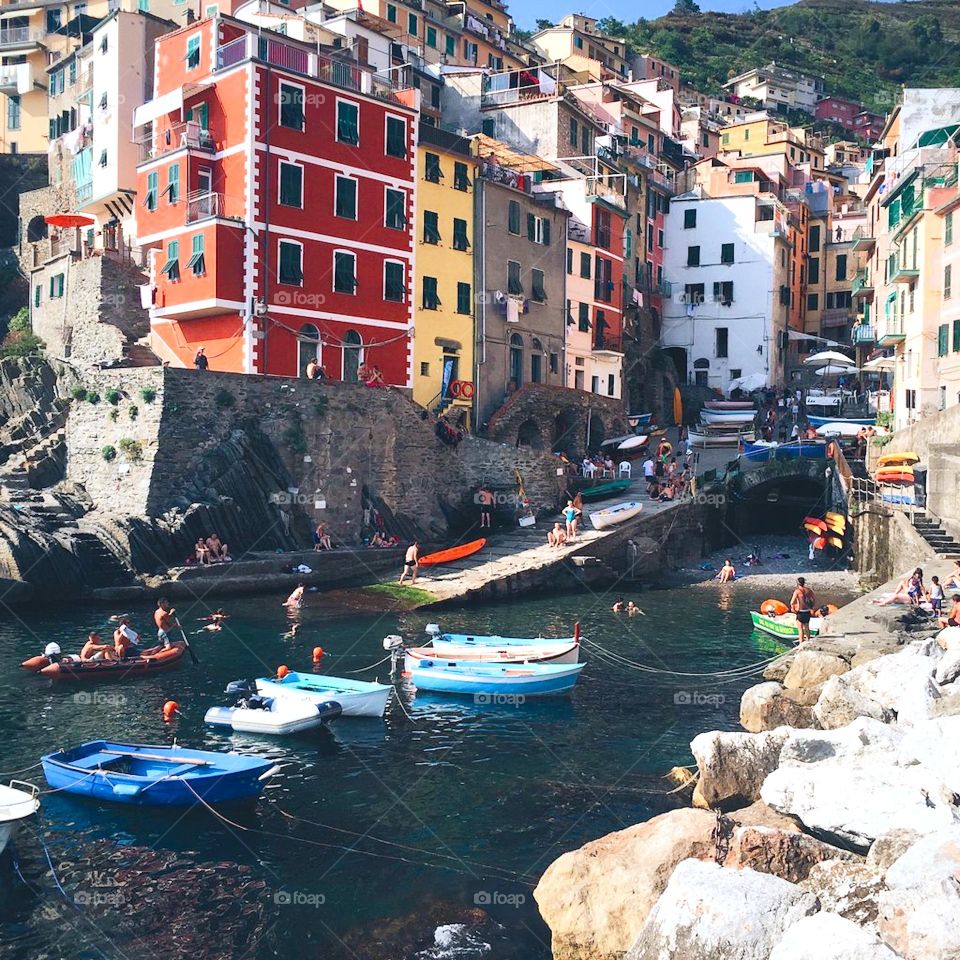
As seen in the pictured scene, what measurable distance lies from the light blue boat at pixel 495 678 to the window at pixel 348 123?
89.4 feet

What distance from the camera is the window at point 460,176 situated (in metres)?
50.7

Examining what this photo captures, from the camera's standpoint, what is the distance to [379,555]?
135 ft

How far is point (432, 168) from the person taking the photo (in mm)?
49469

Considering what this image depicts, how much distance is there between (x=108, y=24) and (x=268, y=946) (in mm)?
51402

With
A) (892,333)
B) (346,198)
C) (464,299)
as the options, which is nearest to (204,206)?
(346,198)

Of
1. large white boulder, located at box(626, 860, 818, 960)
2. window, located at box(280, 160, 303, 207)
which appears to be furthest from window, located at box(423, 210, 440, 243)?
large white boulder, located at box(626, 860, 818, 960)

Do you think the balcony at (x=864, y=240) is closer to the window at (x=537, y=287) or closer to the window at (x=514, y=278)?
the window at (x=537, y=287)

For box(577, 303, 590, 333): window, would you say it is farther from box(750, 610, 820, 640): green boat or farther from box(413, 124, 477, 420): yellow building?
box(750, 610, 820, 640): green boat

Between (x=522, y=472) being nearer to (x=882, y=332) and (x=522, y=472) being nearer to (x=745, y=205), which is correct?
(x=882, y=332)

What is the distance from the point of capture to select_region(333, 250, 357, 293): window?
44.8m

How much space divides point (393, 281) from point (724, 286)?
113 feet

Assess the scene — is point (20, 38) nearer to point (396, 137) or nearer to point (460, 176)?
point (396, 137)

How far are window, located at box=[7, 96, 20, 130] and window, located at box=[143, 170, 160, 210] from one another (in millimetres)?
30174

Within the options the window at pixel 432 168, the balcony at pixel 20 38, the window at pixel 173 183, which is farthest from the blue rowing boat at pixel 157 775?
the balcony at pixel 20 38
